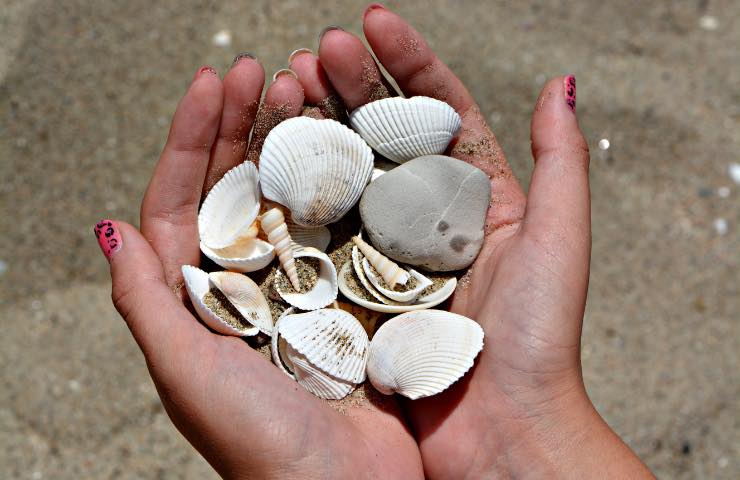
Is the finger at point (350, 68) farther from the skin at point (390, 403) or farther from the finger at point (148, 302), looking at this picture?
the finger at point (148, 302)

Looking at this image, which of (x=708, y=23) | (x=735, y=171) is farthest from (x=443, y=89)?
(x=708, y=23)

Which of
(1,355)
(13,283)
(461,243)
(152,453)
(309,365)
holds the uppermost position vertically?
(461,243)

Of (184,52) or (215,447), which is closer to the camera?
(215,447)

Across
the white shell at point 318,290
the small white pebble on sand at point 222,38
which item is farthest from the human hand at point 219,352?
the small white pebble on sand at point 222,38

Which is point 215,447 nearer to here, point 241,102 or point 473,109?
point 241,102

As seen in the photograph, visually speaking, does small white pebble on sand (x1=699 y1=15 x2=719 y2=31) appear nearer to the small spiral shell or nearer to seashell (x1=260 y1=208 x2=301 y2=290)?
the small spiral shell

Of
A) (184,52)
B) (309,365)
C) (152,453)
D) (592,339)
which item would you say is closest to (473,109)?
(309,365)

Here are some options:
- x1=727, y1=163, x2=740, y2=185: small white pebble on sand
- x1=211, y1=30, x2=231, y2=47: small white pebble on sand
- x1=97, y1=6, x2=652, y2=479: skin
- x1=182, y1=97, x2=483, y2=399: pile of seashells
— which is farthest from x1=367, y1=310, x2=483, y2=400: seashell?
x1=727, y1=163, x2=740, y2=185: small white pebble on sand
